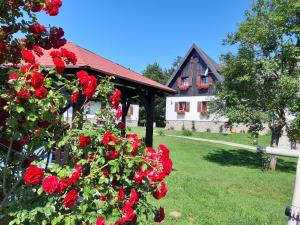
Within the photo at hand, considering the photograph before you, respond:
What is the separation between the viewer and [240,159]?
65.6 feet

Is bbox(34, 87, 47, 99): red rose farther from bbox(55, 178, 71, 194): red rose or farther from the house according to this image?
the house

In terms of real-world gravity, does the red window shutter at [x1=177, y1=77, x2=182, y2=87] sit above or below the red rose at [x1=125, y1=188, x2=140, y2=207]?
above

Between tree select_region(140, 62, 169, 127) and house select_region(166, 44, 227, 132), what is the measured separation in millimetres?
7260

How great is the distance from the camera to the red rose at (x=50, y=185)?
2658 millimetres

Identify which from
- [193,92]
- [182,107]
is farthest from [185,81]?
[182,107]

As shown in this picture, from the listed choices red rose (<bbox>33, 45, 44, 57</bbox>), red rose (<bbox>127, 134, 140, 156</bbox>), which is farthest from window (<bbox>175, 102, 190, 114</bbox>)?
red rose (<bbox>127, 134, 140, 156</bbox>)

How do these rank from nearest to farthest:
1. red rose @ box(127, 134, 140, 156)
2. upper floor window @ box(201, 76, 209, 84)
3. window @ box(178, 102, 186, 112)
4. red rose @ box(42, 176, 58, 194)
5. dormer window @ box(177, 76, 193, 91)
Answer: red rose @ box(42, 176, 58, 194) < red rose @ box(127, 134, 140, 156) < upper floor window @ box(201, 76, 209, 84) < dormer window @ box(177, 76, 193, 91) < window @ box(178, 102, 186, 112)

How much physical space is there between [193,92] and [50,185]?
1445 inches

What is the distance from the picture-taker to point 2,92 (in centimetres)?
299

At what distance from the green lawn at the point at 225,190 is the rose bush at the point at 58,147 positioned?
12.1 feet

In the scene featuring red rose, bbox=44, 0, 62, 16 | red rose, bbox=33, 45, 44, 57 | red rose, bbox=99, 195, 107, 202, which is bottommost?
red rose, bbox=99, 195, 107, 202

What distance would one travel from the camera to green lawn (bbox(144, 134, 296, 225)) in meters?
7.44

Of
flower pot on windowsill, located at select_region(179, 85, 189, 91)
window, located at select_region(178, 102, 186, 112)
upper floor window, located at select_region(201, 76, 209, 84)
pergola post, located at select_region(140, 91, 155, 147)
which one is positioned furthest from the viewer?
window, located at select_region(178, 102, 186, 112)

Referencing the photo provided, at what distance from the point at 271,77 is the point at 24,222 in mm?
16325
